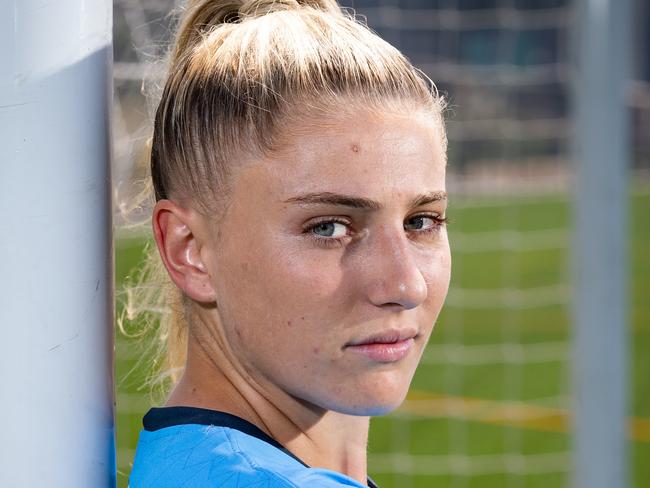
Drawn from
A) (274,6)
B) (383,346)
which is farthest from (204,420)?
(274,6)

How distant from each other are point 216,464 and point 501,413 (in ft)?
17.6

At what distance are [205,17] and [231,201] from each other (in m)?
0.27

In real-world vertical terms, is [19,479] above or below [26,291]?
below

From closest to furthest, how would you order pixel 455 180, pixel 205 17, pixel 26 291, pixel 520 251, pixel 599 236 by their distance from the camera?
pixel 26 291
pixel 205 17
pixel 599 236
pixel 520 251
pixel 455 180

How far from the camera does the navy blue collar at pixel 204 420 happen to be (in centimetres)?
104

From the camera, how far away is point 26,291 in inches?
39.4

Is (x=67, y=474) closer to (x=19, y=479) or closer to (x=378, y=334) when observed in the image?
(x=19, y=479)

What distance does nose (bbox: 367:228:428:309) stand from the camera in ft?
3.44

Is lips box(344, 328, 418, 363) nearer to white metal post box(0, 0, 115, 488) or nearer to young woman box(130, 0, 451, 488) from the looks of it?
young woman box(130, 0, 451, 488)

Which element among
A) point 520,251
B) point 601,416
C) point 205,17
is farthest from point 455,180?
point 205,17

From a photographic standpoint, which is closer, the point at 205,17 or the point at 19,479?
the point at 19,479

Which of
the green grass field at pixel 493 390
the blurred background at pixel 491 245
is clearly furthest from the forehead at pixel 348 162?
the green grass field at pixel 493 390

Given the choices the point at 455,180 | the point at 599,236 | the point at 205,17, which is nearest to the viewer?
the point at 205,17

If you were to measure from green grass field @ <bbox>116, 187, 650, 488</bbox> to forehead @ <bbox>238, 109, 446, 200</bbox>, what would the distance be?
1.42 meters
